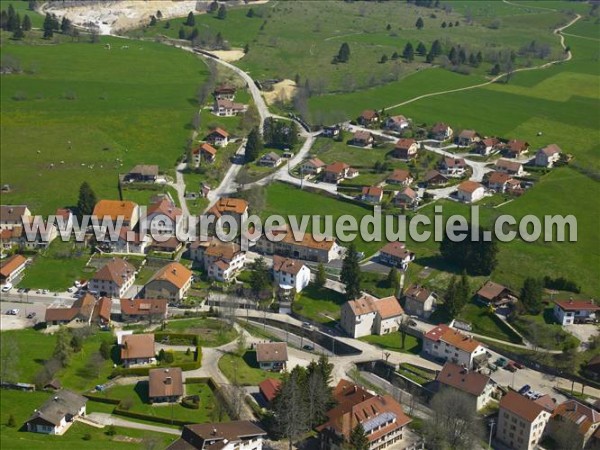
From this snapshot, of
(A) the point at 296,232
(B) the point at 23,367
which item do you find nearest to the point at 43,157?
(A) the point at 296,232

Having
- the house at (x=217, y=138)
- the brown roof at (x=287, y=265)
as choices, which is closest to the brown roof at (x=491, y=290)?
the brown roof at (x=287, y=265)

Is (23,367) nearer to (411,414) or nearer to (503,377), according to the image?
(411,414)

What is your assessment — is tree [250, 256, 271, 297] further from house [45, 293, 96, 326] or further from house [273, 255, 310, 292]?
house [45, 293, 96, 326]

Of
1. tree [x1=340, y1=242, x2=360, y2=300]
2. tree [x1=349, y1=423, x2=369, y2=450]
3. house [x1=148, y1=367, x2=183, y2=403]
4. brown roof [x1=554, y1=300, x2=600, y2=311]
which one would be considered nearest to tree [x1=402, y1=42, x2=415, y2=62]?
tree [x1=340, y1=242, x2=360, y2=300]

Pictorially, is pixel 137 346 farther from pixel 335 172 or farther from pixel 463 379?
pixel 335 172

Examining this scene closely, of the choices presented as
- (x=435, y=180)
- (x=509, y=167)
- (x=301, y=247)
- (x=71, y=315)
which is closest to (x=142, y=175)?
(x=301, y=247)
